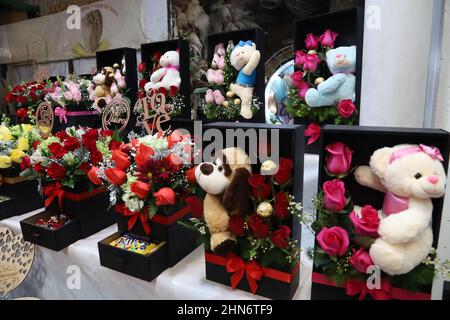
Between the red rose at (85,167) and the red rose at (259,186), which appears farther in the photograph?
the red rose at (85,167)

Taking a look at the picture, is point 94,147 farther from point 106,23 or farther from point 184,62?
point 106,23

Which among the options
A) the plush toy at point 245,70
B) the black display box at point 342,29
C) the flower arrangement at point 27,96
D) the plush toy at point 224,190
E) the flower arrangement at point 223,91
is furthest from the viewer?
the flower arrangement at point 27,96

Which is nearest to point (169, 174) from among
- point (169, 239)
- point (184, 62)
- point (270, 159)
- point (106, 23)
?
point (169, 239)

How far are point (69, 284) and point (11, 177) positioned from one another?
62 centimetres

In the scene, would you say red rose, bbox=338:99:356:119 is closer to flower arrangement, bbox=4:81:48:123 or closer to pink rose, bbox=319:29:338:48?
pink rose, bbox=319:29:338:48

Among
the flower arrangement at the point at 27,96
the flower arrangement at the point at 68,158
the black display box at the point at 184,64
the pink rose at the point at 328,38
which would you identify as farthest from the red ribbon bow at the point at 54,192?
the flower arrangement at the point at 27,96

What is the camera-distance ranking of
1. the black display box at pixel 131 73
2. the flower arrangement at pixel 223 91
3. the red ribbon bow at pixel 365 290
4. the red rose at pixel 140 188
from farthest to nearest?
the black display box at pixel 131 73, the flower arrangement at pixel 223 91, the red rose at pixel 140 188, the red ribbon bow at pixel 365 290

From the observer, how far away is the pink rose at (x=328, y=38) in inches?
60.7

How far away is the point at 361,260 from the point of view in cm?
71

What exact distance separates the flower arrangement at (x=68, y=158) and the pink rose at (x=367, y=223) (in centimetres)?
89

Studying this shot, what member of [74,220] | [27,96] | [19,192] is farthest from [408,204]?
[27,96]

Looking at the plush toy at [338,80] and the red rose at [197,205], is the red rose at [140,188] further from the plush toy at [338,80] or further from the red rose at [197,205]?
the plush toy at [338,80]

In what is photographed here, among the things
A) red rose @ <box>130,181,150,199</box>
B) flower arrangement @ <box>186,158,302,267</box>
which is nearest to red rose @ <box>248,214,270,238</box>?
flower arrangement @ <box>186,158,302,267</box>
